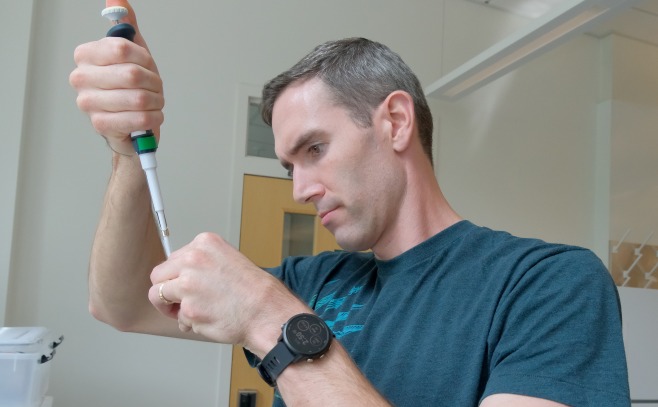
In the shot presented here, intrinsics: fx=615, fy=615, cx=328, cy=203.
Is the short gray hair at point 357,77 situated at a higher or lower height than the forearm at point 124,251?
higher

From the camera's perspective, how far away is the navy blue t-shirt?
73cm

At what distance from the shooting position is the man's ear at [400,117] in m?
1.12

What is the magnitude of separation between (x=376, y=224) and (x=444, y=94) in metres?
2.40

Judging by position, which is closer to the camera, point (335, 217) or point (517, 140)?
point (335, 217)

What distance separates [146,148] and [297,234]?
7.61ft

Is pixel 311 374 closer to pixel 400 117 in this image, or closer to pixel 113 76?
pixel 113 76

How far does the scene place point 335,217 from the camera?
1.06 m

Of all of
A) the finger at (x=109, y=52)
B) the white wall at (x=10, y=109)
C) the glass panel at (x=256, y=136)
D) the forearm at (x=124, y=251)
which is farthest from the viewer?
the glass panel at (x=256, y=136)

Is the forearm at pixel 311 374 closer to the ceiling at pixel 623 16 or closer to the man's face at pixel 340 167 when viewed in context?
the man's face at pixel 340 167

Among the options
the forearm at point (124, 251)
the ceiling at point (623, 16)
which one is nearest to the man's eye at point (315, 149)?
the forearm at point (124, 251)

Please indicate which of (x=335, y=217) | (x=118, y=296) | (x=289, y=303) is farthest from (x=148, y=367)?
(x=289, y=303)

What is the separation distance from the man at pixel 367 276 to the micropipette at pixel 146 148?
0.02 m

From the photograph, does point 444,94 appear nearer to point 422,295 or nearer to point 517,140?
point 517,140

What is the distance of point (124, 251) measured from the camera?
3.53 feet
